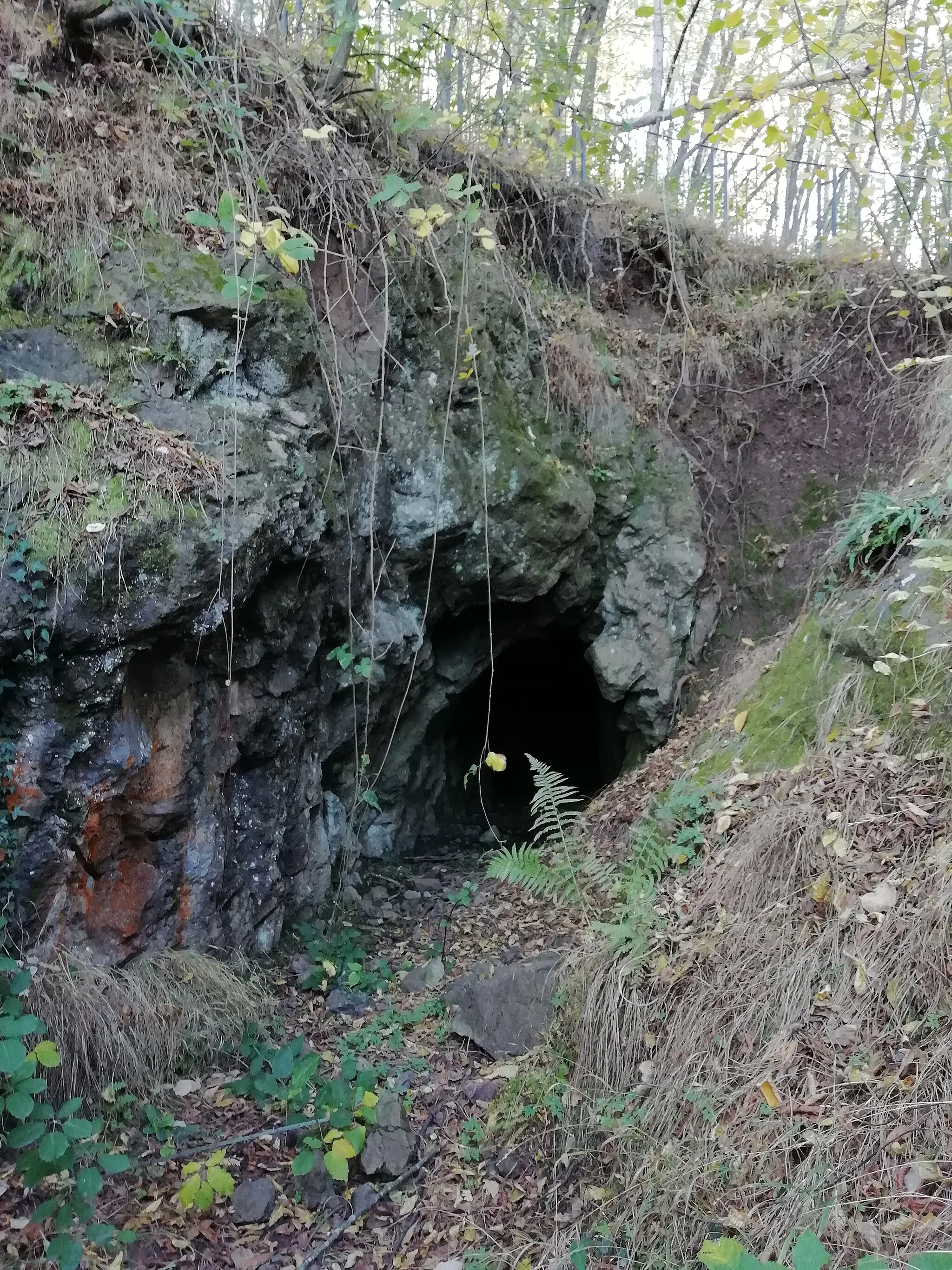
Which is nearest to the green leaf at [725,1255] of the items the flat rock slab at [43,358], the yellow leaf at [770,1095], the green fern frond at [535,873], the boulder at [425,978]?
the yellow leaf at [770,1095]

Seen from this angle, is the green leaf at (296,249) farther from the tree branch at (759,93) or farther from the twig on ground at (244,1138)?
the twig on ground at (244,1138)

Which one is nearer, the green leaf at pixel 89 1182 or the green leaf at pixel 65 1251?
the green leaf at pixel 65 1251

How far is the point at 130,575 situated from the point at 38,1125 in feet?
6.76

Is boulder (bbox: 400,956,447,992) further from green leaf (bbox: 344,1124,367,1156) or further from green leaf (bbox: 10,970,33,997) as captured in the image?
green leaf (bbox: 10,970,33,997)

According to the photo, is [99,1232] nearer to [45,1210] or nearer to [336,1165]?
[45,1210]

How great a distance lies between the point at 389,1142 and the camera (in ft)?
10.2

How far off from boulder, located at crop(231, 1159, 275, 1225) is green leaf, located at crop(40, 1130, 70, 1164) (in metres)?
0.83

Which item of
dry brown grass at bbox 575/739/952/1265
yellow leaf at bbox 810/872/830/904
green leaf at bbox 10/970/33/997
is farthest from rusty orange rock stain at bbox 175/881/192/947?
yellow leaf at bbox 810/872/830/904

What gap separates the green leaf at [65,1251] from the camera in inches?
88.2

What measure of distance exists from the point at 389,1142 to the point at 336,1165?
1.68 feet

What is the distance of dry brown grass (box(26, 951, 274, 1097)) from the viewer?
118 inches

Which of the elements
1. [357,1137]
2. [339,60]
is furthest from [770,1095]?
[339,60]

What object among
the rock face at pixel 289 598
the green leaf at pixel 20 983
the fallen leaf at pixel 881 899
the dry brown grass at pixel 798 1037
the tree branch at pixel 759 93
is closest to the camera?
the dry brown grass at pixel 798 1037

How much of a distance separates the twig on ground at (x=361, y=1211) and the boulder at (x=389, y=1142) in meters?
0.03
